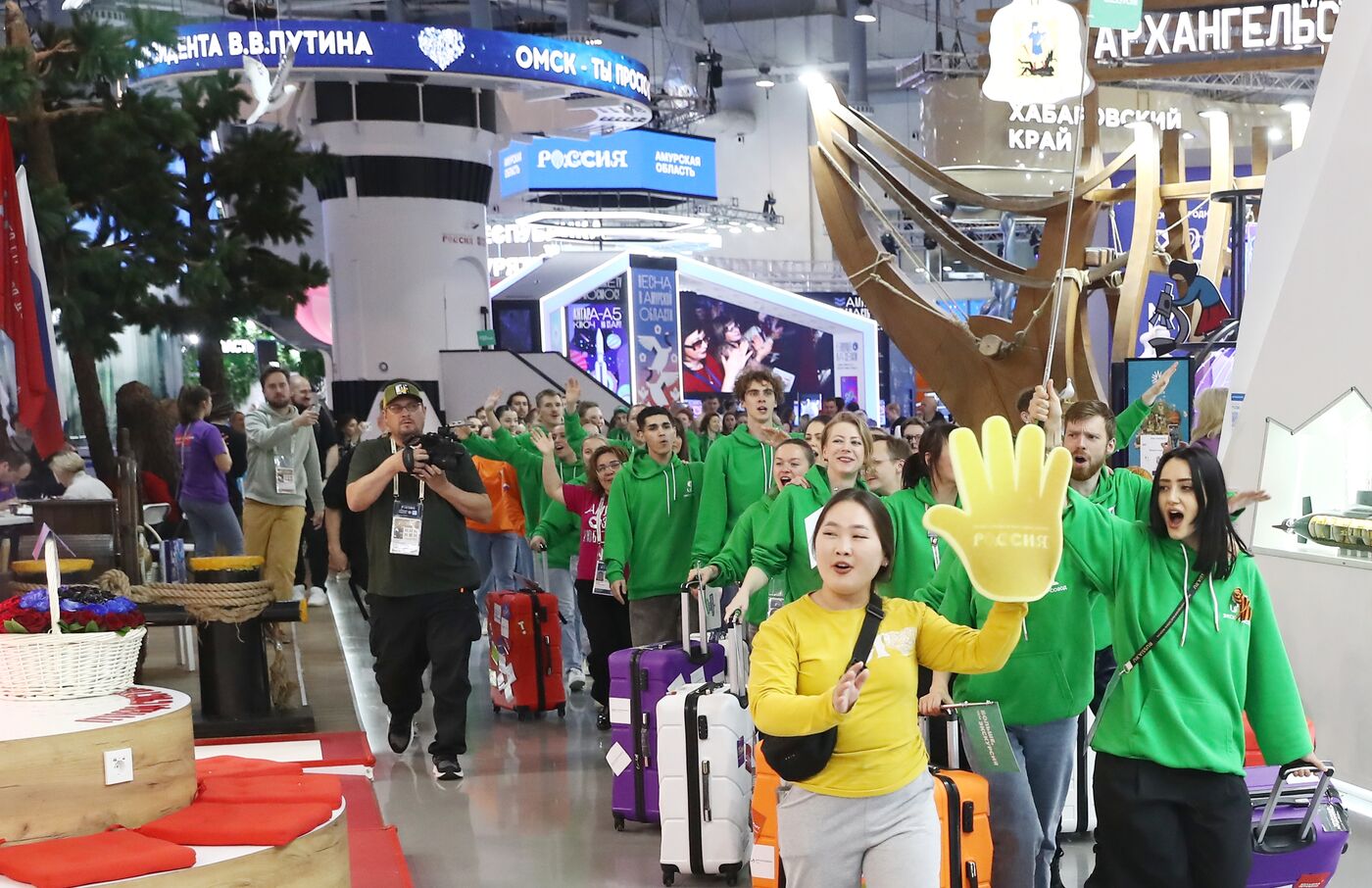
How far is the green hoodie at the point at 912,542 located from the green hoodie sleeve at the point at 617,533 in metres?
1.86

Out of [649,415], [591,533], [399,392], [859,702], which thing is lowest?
[591,533]

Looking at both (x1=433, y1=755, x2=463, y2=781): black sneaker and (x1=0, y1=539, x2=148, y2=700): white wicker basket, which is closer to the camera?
(x1=0, y1=539, x2=148, y2=700): white wicker basket

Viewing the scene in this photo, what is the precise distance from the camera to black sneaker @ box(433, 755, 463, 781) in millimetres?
5758

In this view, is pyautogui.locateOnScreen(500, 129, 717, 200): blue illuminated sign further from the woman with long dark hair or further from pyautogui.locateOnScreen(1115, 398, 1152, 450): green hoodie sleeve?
the woman with long dark hair

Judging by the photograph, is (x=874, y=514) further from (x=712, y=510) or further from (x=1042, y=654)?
(x=712, y=510)

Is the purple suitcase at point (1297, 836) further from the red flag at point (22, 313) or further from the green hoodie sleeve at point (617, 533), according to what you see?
the red flag at point (22, 313)

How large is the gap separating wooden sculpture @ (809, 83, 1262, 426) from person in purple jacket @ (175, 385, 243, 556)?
182 inches

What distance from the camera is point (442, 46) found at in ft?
50.5

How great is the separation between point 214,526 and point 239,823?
19.2ft

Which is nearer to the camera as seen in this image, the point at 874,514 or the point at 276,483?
the point at 874,514

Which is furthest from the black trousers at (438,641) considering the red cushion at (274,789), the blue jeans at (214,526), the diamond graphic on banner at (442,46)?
the diamond graphic on banner at (442,46)

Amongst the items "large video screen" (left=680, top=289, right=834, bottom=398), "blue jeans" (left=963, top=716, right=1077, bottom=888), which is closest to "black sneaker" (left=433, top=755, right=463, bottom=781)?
"blue jeans" (left=963, top=716, right=1077, bottom=888)

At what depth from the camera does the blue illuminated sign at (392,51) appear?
1445cm

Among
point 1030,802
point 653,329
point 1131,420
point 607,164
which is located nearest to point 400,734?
point 1030,802
